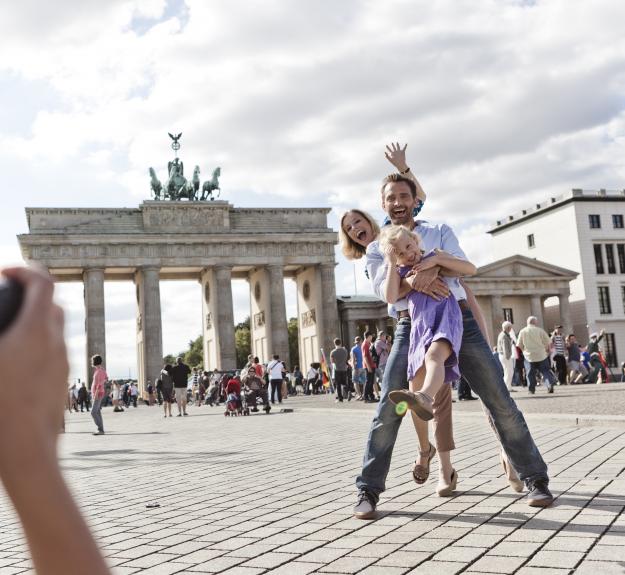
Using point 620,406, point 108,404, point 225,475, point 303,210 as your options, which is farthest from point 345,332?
point 225,475

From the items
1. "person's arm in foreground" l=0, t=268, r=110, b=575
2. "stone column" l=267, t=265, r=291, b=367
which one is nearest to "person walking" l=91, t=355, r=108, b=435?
"person's arm in foreground" l=0, t=268, r=110, b=575

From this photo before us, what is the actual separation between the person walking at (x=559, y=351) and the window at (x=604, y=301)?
42860mm

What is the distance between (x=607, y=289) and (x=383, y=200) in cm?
6805

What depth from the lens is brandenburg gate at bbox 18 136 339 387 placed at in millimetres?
57281

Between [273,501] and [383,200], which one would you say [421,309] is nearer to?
[383,200]

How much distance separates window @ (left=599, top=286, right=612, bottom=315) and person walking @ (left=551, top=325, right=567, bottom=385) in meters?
42.9

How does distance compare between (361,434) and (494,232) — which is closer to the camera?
(361,434)

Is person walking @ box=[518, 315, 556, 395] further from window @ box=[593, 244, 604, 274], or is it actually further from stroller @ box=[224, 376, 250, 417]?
window @ box=[593, 244, 604, 274]

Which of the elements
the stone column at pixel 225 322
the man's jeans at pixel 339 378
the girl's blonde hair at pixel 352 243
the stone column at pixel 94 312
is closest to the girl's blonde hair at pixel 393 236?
the girl's blonde hair at pixel 352 243

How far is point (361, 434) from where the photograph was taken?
12.7 metres

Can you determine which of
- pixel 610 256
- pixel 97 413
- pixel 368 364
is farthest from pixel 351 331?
pixel 97 413

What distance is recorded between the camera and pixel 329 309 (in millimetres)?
61969

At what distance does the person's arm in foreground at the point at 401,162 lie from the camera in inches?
228

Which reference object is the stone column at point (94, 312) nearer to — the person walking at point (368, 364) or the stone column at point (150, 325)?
the stone column at point (150, 325)
